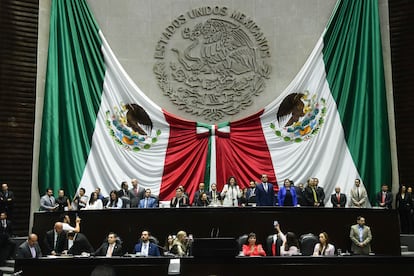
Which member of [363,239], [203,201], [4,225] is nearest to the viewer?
[363,239]

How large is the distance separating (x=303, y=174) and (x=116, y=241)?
6037 mm

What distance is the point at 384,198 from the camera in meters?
12.8

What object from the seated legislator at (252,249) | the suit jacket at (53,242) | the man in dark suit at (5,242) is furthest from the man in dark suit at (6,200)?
the seated legislator at (252,249)

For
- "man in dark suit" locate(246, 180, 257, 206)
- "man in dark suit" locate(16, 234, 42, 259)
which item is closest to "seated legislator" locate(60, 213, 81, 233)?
"man in dark suit" locate(16, 234, 42, 259)

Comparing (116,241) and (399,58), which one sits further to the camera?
(399,58)

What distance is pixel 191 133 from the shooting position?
46.3 feet

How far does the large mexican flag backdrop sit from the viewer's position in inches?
535

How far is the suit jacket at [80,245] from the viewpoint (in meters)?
9.48

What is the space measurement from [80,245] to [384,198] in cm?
710

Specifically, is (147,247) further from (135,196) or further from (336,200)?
(336,200)

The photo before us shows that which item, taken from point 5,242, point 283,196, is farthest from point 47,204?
point 283,196

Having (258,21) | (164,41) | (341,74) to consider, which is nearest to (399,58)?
(341,74)

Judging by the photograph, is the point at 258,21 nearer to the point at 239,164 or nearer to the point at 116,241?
the point at 239,164

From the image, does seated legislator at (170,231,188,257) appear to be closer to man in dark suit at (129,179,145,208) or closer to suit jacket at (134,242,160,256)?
suit jacket at (134,242,160,256)
